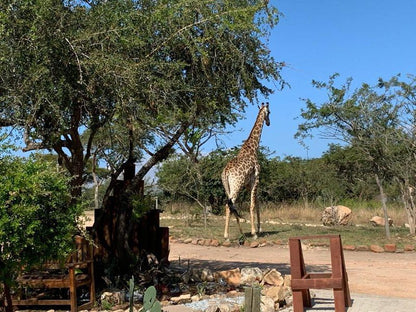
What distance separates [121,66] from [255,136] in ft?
34.9

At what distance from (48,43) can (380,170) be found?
41.1 feet

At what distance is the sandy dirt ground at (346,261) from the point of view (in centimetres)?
959

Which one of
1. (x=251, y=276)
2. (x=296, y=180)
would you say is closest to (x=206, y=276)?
(x=251, y=276)

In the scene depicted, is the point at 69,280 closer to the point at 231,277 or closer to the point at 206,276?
the point at 206,276

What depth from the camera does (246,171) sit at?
16984 millimetres

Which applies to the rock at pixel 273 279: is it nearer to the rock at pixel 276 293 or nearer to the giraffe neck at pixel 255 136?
the rock at pixel 276 293

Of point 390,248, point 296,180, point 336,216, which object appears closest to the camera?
point 390,248

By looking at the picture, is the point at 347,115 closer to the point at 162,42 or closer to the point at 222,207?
the point at 162,42

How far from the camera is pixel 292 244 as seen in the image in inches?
285

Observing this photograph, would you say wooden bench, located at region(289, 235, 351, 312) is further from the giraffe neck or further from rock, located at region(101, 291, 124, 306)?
the giraffe neck

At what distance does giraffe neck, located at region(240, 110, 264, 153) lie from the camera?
688 inches

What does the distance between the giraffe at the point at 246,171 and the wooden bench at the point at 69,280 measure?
27.9 feet

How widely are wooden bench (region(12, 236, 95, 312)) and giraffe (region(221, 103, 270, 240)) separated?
8504 mm

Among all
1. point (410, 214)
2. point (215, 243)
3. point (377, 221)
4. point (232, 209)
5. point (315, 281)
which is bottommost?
point (315, 281)
